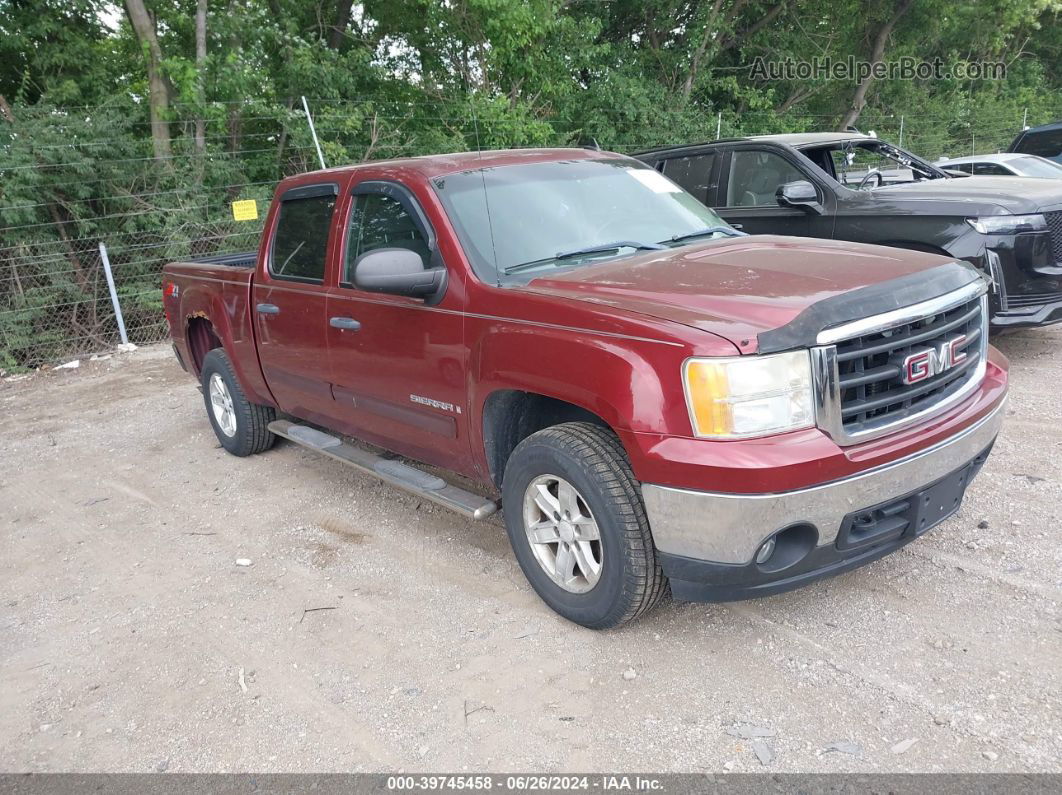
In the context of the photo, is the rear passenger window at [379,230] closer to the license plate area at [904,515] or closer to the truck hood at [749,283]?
the truck hood at [749,283]

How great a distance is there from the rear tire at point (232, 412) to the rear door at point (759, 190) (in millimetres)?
4428

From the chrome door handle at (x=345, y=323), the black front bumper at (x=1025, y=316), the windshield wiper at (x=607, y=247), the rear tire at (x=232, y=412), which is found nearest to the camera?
the windshield wiper at (x=607, y=247)

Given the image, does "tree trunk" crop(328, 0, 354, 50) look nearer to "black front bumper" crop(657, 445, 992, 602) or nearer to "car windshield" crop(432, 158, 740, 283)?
"car windshield" crop(432, 158, 740, 283)

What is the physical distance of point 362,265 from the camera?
3.59 meters

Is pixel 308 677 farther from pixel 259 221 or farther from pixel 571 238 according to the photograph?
pixel 259 221

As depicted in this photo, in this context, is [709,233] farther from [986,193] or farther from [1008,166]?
[1008,166]

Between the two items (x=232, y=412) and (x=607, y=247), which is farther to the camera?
(x=232, y=412)

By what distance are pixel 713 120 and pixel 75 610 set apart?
17.8 metres

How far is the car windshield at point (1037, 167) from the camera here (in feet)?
36.2

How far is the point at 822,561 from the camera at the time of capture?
2926 mm

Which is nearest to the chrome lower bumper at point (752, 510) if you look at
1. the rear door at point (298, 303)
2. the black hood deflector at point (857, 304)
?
the black hood deflector at point (857, 304)

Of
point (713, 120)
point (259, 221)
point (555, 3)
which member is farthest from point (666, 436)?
point (713, 120)

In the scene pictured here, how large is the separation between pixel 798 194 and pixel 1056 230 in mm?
1887

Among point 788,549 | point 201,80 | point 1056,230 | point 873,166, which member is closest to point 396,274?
point 788,549
